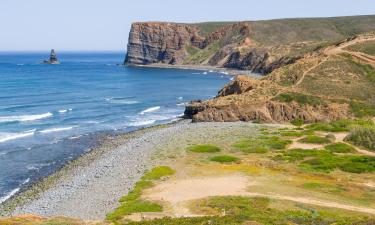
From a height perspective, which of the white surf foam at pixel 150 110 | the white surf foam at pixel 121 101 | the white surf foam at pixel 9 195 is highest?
the white surf foam at pixel 9 195

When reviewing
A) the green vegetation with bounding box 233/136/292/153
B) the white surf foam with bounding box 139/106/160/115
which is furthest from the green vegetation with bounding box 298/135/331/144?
the white surf foam with bounding box 139/106/160/115

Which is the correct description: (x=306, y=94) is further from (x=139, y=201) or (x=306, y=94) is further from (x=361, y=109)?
(x=139, y=201)

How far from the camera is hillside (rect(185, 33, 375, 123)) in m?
77.1

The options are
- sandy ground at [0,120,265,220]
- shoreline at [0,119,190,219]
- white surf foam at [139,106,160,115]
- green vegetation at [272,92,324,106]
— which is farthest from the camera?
white surf foam at [139,106,160,115]

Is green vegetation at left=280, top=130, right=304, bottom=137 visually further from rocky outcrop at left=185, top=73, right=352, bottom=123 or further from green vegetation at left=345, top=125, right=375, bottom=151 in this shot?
rocky outcrop at left=185, top=73, right=352, bottom=123

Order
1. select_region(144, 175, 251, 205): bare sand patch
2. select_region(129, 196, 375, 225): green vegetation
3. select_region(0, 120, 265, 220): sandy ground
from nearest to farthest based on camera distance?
select_region(129, 196, 375, 225): green vegetation, select_region(144, 175, 251, 205): bare sand patch, select_region(0, 120, 265, 220): sandy ground

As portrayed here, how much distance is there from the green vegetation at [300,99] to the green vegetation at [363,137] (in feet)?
58.2

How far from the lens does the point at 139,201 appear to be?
38.2 m

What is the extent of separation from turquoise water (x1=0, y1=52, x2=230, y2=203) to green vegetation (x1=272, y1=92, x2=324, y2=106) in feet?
66.4

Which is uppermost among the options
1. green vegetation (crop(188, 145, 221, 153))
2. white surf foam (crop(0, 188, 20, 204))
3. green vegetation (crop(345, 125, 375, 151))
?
green vegetation (crop(345, 125, 375, 151))

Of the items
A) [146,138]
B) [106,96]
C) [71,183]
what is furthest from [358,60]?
[71,183]

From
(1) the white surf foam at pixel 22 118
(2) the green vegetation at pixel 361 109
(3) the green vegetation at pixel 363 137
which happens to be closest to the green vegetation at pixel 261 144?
(3) the green vegetation at pixel 363 137

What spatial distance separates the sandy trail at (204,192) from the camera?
35938mm

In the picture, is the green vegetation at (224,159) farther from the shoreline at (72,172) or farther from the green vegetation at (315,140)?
the green vegetation at (315,140)
